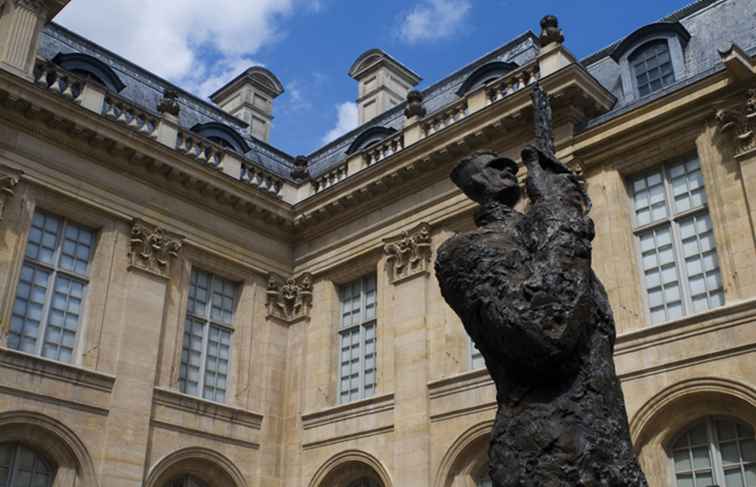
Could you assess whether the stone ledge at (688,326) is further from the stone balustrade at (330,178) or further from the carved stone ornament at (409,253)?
the stone balustrade at (330,178)

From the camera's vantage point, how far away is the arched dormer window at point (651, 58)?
1622 cm

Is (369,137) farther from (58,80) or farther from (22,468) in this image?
(22,468)

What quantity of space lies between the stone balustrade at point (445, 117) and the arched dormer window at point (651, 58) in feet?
10.6

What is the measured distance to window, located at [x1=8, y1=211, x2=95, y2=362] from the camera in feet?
50.9

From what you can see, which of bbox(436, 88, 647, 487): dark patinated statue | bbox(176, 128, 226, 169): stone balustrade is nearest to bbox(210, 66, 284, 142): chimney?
bbox(176, 128, 226, 169): stone balustrade

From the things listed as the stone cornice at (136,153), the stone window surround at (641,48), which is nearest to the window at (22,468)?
Result: the stone cornice at (136,153)

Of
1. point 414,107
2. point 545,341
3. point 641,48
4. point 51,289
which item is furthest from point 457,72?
point 545,341

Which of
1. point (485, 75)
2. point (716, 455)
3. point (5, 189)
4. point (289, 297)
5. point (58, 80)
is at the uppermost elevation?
point (485, 75)

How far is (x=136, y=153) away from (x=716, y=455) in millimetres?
12212

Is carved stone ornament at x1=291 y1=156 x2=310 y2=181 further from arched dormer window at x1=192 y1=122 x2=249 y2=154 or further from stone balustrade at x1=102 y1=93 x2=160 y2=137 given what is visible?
stone balustrade at x1=102 y1=93 x2=160 y2=137

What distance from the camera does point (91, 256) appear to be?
55.4 feet

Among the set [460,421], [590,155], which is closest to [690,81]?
[590,155]

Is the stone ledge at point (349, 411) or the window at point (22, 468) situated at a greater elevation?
the stone ledge at point (349, 411)

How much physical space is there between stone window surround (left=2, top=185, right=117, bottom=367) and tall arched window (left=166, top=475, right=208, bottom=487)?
308 cm
